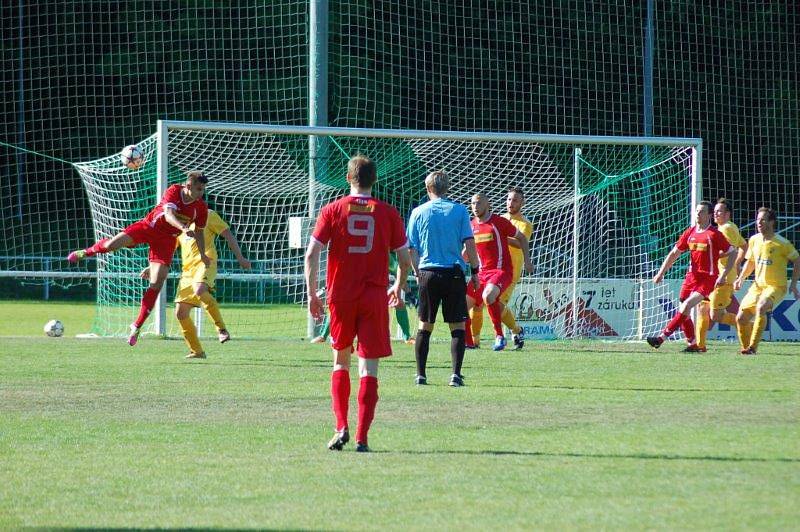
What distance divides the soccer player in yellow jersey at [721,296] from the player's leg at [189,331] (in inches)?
254

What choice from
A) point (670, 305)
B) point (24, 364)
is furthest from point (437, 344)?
point (24, 364)

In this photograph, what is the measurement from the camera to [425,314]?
11523mm

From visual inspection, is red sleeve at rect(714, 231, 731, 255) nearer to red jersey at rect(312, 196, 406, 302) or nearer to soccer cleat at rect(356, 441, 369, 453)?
A: red jersey at rect(312, 196, 406, 302)

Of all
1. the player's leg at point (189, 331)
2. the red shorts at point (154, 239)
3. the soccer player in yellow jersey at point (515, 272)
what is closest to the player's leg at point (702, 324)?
the soccer player in yellow jersey at point (515, 272)

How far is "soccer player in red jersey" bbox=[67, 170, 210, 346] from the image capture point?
14.0 m

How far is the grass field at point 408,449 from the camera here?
574 cm

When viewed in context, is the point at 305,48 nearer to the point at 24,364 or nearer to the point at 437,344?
the point at 437,344

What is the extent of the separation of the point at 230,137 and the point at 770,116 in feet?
70.1

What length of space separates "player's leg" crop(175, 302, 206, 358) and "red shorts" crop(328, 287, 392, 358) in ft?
22.3

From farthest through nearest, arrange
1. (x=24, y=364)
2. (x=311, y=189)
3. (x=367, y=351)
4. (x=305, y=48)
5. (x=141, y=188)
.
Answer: (x=305, y=48)
(x=141, y=188)
(x=311, y=189)
(x=24, y=364)
(x=367, y=351)

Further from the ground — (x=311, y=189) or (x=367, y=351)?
(x=311, y=189)

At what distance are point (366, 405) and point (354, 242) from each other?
3.41 ft

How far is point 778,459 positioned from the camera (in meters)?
7.15

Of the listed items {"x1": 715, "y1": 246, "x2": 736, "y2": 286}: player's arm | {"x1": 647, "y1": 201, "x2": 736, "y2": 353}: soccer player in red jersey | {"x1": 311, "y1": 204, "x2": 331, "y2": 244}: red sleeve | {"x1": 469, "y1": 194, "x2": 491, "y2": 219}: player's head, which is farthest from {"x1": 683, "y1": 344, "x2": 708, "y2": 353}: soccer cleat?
{"x1": 311, "y1": 204, "x2": 331, "y2": 244}: red sleeve
